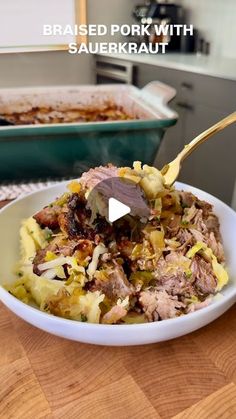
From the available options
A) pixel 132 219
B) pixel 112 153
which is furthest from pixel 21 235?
pixel 112 153

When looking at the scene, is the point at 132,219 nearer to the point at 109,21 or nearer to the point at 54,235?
the point at 54,235

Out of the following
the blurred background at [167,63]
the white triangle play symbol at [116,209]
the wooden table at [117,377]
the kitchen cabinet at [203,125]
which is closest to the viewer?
the wooden table at [117,377]

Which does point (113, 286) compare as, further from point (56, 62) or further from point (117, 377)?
point (56, 62)

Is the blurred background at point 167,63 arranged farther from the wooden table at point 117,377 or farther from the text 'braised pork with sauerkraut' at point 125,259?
the wooden table at point 117,377

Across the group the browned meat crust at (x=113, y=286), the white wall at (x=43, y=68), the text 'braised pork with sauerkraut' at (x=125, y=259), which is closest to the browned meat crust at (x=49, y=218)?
the text 'braised pork with sauerkraut' at (x=125, y=259)

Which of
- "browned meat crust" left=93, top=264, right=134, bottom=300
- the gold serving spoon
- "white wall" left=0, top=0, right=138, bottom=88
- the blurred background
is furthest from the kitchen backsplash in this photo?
"browned meat crust" left=93, top=264, right=134, bottom=300

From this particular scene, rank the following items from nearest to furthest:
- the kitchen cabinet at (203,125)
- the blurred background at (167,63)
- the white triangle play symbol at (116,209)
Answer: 1. the white triangle play symbol at (116,209)
2. the blurred background at (167,63)
3. the kitchen cabinet at (203,125)
